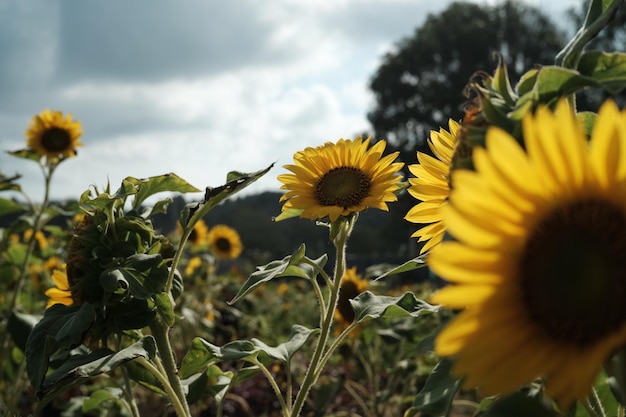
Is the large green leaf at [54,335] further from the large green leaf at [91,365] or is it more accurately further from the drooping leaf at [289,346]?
the drooping leaf at [289,346]

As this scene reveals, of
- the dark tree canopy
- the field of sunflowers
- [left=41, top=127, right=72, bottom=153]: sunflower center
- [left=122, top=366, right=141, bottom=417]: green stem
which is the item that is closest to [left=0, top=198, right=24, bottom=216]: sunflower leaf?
the field of sunflowers

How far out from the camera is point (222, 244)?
453 centimetres

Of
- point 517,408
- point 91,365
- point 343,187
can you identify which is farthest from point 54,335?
point 517,408

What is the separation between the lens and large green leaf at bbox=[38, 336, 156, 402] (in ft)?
2.69

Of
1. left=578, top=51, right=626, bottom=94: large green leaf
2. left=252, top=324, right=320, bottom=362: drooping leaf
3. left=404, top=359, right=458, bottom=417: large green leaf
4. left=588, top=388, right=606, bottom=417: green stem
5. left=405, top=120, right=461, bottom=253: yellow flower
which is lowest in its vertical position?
left=588, top=388, right=606, bottom=417: green stem

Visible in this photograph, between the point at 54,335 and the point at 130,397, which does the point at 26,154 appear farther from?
the point at 54,335

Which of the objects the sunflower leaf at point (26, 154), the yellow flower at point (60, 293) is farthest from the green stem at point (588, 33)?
the sunflower leaf at point (26, 154)

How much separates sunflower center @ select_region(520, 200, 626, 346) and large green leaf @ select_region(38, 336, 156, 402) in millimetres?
530

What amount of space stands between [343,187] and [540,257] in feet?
2.34

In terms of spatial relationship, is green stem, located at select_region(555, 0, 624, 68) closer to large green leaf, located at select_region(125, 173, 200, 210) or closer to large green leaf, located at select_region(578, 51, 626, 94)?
large green leaf, located at select_region(578, 51, 626, 94)

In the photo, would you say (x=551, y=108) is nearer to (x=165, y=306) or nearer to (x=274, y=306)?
(x=165, y=306)

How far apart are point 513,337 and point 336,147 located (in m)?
0.84

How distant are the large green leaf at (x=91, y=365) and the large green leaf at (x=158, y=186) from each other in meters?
0.25

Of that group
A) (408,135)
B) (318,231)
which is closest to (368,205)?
(318,231)
